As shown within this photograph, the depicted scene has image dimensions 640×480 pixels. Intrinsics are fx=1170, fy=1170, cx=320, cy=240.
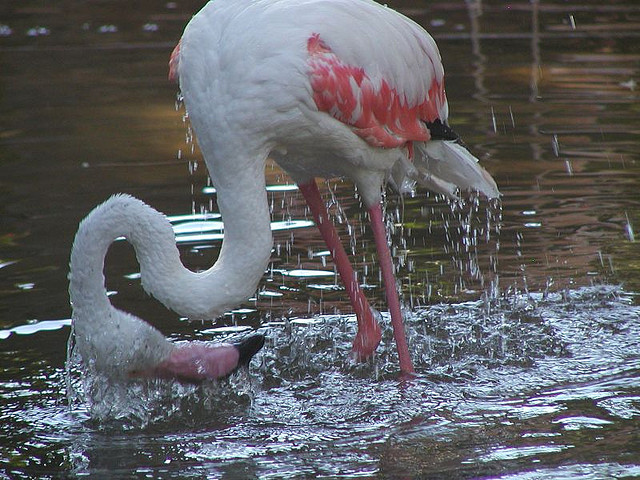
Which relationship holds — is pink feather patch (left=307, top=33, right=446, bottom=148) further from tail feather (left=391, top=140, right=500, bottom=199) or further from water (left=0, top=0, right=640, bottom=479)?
water (left=0, top=0, right=640, bottom=479)

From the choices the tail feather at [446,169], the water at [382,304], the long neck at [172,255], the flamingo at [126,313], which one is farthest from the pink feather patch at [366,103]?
the water at [382,304]

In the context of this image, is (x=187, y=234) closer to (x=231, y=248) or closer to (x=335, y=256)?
(x=335, y=256)

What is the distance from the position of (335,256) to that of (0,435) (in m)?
2.08

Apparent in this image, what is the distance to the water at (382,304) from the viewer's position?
4922 mm

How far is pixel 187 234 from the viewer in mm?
8062

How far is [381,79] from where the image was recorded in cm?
580

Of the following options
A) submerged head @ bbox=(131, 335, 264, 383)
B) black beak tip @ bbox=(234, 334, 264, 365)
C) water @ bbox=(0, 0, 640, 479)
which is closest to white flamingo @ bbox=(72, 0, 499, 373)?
submerged head @ bbox=(131, 335, 264, 383)

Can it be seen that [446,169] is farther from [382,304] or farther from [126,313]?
[126,313]

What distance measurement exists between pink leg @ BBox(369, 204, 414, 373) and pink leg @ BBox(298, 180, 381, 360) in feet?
0.75

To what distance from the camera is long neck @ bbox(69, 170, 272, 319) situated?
4734 mm

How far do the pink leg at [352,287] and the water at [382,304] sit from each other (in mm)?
104

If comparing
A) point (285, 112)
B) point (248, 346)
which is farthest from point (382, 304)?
point (285, 112)

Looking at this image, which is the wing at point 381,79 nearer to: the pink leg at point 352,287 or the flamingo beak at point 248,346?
the pink leg at point 352,287

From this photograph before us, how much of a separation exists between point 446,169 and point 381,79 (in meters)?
0.94
